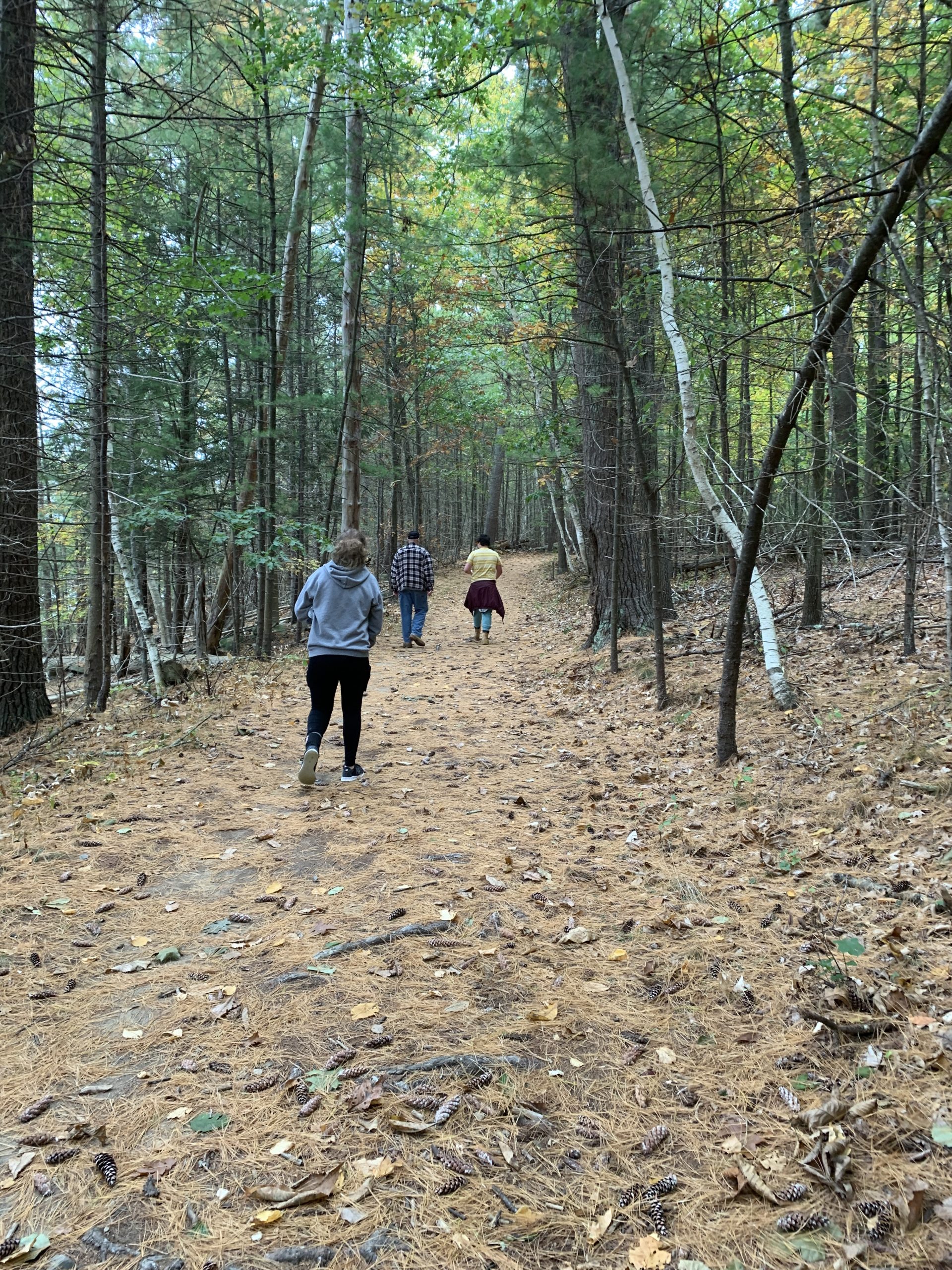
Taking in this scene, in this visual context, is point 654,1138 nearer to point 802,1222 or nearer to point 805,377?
point 802,1222

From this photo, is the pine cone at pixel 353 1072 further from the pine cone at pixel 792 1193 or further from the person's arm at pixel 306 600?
the person's arm at pixel 306 600

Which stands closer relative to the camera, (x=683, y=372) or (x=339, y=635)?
(x=339, y=635)

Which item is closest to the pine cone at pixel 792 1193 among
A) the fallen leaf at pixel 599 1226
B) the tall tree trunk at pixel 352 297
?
the fallen leaf at pixel 599 1226

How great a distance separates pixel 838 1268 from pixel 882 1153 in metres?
0.40

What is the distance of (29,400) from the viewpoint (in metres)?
7.68

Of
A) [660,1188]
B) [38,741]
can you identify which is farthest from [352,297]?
[660,1188]

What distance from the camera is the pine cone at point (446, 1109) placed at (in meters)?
2.33

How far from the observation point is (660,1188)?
6.75 ft

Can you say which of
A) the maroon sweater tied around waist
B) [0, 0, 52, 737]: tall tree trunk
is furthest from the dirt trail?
the maroon sweater tied around waist

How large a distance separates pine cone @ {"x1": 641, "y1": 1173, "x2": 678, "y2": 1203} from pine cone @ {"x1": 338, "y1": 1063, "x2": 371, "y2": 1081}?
40.6 inches

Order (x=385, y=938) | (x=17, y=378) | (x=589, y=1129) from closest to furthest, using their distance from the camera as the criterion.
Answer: (x=589, y=1129) < (x=385, y=938) < (x=17, y=378)

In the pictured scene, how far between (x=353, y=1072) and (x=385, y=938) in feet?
3.17

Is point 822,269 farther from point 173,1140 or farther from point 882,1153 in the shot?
point 173,1140

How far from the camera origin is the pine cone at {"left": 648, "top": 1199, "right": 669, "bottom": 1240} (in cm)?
191
